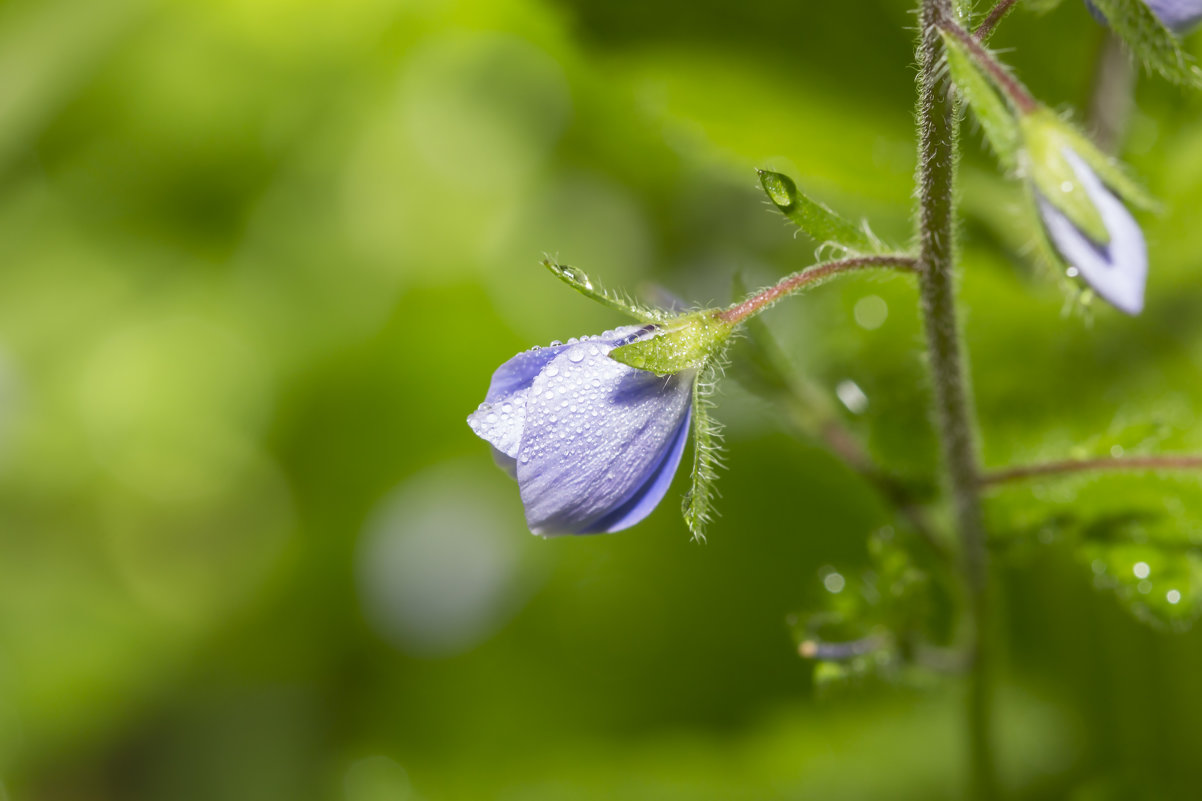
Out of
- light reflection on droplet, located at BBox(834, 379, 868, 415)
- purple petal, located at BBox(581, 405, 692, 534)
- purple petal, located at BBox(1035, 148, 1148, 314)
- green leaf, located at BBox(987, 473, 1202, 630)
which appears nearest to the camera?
purple petal, located at BBox(1035, 148, 1148, 314)

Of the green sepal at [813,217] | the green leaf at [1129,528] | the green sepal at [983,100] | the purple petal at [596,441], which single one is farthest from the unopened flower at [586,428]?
→ the green leaf at [1129,528]

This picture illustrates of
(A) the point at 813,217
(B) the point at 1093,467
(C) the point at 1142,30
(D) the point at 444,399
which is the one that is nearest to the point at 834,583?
(B) the point at 1093,467

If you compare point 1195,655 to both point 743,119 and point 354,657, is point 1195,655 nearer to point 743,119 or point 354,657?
point 743,119

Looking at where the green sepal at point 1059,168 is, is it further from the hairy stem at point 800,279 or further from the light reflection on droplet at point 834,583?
the light reflection on droplet at point 834,583

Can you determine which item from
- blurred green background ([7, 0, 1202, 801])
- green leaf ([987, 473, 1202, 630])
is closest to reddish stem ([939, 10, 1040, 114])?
green leaf ([987, 473, 1202, 630])

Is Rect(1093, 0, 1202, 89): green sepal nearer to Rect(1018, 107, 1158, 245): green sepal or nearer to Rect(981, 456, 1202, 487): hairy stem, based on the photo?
Rect(1018, 107, 1158, 245): green sepal

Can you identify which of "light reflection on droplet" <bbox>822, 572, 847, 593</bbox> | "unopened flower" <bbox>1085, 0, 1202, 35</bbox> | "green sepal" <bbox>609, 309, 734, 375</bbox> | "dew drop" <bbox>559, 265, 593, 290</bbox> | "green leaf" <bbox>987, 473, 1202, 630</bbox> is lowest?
"light reflection on droplet" <bbox>822, 572, 847, 593</bbox>

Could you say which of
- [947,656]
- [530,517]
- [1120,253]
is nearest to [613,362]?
[530,517]

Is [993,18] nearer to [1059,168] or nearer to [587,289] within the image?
[1059,168]
